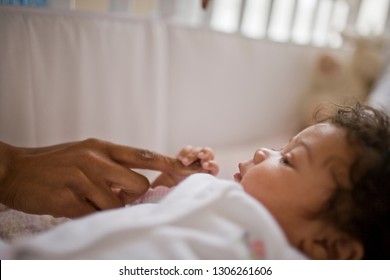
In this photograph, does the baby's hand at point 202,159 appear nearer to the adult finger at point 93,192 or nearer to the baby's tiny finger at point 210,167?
the baby's tiny finger at point 210,167

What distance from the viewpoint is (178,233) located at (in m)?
0.50

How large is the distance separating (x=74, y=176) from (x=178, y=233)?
0.31 meters

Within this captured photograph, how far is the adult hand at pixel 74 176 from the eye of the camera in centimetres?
70

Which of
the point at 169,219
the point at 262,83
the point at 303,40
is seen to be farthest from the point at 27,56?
the point at 303,40

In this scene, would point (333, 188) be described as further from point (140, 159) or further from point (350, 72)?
point (350, 72)

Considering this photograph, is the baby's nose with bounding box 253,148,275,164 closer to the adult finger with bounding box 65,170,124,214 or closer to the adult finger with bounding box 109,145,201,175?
the adult finger with bounding box 109,145,201,175

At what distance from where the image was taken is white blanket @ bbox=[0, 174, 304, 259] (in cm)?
47

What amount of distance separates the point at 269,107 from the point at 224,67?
13.0 inches

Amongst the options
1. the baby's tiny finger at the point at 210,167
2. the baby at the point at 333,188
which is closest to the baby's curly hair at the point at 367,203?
the baby at the point at 333,188

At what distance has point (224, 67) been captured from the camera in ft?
4.50

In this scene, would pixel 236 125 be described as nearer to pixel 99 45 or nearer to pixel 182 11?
pixel 182 11

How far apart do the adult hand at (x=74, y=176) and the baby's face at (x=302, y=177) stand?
214 mm

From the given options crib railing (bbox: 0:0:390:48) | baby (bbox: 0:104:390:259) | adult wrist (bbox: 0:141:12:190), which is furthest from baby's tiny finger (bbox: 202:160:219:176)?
crib railing (bbox: 0:0:390:48)

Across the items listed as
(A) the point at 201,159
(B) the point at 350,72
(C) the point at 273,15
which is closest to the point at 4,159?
(A) the point at 201,159
